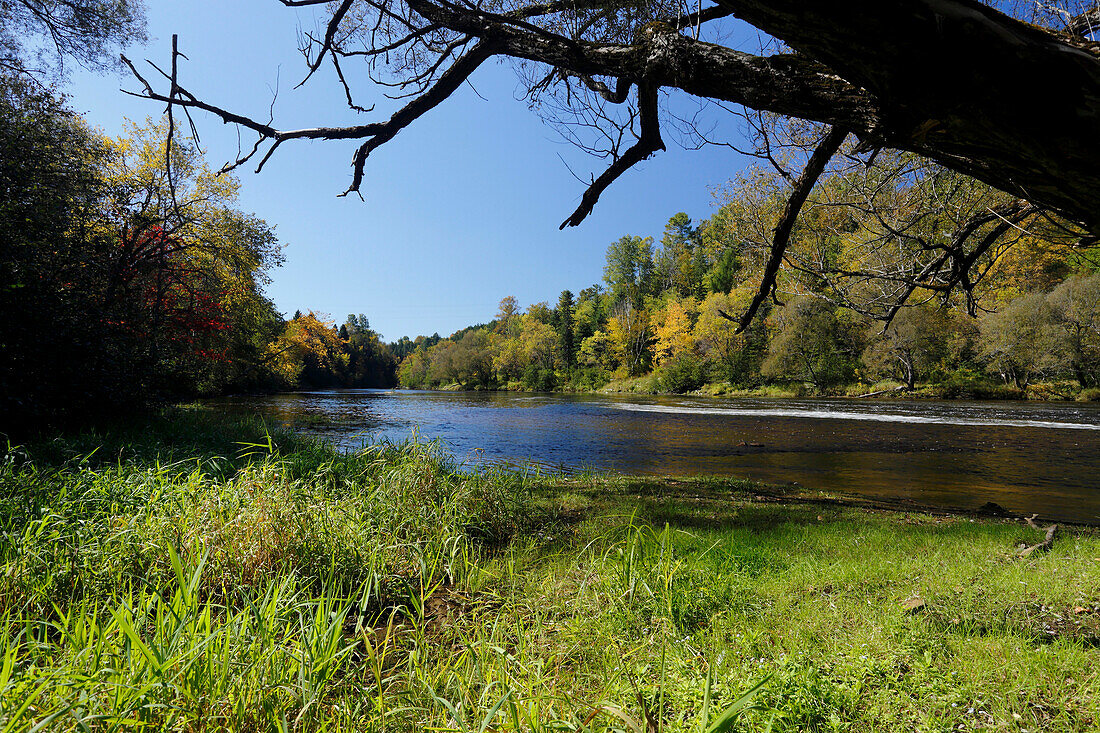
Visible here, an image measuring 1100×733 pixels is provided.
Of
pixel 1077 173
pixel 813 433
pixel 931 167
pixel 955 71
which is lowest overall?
pixel 813 433

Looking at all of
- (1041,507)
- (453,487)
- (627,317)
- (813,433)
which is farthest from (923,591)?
(627,317)

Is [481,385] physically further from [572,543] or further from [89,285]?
[572,543]

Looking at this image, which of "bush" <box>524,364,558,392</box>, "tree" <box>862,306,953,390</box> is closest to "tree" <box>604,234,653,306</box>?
"bush" <box>524,364,558,392</box>

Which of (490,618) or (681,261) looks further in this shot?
(681,261)

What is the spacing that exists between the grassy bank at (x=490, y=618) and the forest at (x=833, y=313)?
2.48m

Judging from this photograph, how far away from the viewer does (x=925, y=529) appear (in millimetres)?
4680

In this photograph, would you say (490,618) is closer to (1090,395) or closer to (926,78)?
(926,78)

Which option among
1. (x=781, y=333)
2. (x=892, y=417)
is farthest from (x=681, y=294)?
(x=892, y=417)

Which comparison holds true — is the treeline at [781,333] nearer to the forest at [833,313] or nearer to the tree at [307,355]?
the forest at [833,313]

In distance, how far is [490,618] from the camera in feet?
8.35

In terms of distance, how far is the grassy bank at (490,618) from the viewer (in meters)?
1.59

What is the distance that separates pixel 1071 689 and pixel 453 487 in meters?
4.16

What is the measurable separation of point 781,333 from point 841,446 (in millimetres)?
25325

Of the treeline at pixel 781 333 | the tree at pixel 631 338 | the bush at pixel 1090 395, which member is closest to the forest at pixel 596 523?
the treeline at pixel 781 333
